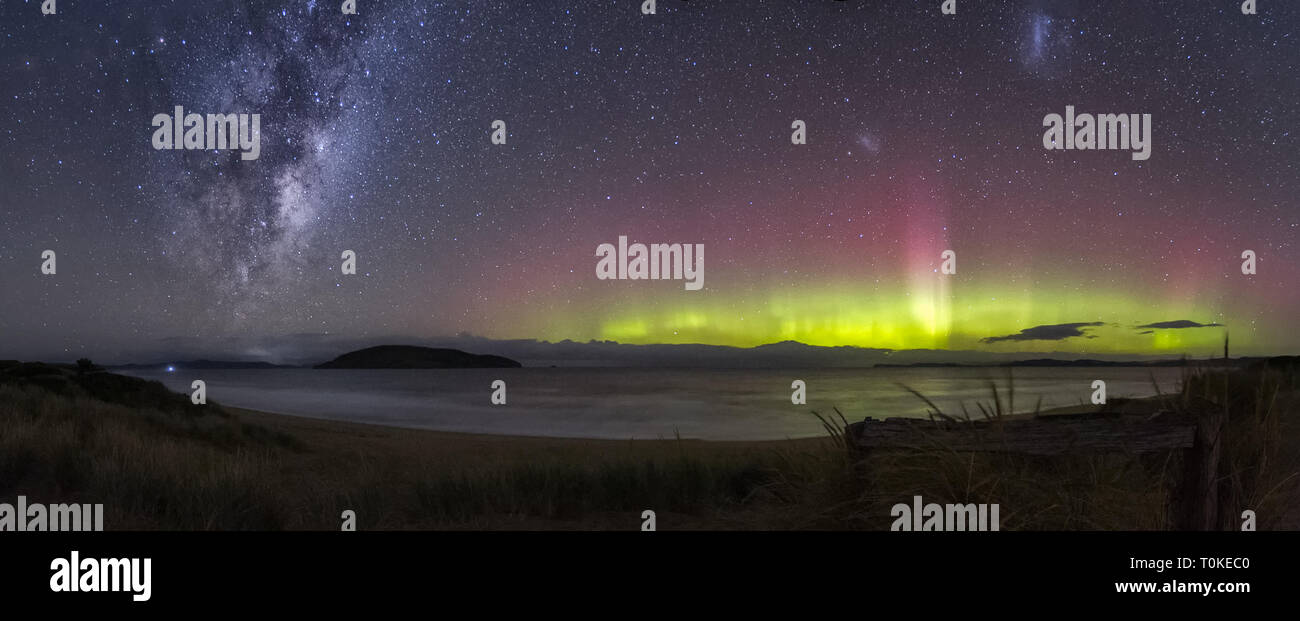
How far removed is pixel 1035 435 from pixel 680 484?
3918 millimetres

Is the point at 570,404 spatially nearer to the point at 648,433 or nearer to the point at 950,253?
the point at 648,433

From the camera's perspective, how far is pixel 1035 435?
504cm

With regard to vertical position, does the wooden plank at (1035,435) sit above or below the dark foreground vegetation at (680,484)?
above

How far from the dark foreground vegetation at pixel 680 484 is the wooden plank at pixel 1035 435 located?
6.3 inches

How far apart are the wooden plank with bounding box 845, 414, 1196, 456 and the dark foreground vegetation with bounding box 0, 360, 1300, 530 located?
0.16m

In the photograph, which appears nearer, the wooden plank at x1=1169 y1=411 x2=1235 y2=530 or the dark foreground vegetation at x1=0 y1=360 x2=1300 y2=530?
the wooden plank at x1=1169 y1=411 x2=1235 y2=530

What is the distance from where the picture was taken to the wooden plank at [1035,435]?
4840mm

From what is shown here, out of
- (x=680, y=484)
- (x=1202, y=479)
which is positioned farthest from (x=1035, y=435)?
(x=680, y=484)

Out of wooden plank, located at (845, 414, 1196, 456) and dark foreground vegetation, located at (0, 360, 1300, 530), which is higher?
wooden plank, located at (845, 414, 1196, 456)

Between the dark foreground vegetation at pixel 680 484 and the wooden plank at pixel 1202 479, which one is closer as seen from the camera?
the wooden plank at pixel 1202 479

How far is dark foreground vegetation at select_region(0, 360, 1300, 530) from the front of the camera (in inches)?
210

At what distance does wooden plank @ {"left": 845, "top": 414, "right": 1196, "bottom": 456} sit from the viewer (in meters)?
4.84

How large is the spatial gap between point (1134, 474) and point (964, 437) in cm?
165
